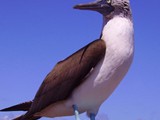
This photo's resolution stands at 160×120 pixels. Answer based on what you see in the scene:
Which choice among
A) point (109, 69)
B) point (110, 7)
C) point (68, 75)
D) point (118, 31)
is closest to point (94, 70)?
point (109, 69)

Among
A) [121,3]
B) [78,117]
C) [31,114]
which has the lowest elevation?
[78,117]

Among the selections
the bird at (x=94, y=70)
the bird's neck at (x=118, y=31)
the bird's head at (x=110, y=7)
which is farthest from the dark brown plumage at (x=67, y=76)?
the bird's head at (x=110, y=7)

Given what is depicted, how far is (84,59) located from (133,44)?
2.45ft

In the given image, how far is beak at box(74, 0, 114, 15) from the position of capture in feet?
19.7

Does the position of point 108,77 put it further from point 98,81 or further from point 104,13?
point 104,13

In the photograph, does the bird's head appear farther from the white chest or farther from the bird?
the white chest

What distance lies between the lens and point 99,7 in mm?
6066

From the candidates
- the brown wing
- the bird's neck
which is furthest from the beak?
the brown wing

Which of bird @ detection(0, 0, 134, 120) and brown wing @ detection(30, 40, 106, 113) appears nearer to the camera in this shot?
bird @ detection(0, 0, 134, 120)

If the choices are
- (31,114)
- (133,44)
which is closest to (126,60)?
(133,44)

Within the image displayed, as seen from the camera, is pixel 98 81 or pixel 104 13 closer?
pixel 98 81

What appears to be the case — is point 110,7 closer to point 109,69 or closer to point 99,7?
point 99,7

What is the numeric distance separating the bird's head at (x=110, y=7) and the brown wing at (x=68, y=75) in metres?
0.52

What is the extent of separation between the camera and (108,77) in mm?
5602
